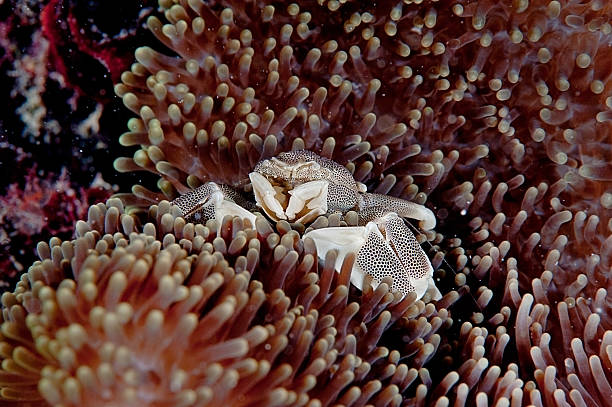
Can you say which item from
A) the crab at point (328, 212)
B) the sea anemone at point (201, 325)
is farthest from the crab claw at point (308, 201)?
the sea anemone at point (201, 325)

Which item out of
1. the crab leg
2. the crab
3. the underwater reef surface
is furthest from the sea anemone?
the crab leg

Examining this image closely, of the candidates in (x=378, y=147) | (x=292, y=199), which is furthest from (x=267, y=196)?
(x=378, y=147)

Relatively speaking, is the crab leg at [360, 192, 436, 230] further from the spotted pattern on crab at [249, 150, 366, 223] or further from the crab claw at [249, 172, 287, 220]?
the crab claw at [249, 172, 287, 220]

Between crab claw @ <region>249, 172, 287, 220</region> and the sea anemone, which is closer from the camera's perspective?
the sea anemone

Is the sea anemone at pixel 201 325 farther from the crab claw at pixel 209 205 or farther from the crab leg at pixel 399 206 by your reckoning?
the crab leg at pixel 399 206

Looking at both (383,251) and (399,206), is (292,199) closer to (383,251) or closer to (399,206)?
(383,251)

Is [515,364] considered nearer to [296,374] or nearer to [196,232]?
[296,374]
